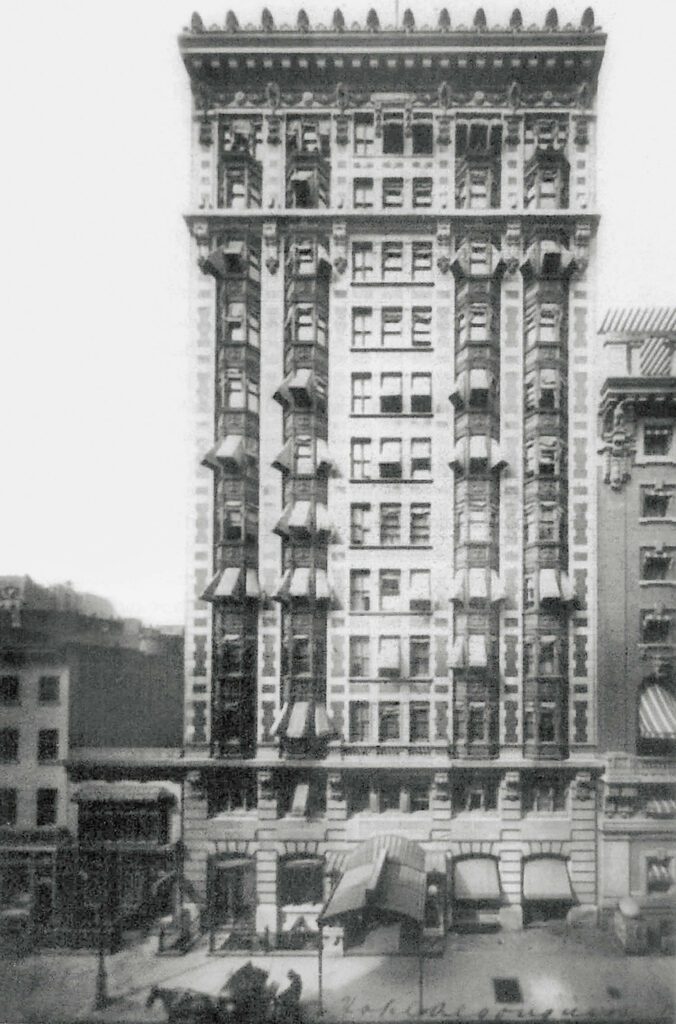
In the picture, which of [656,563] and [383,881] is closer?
[383,881]

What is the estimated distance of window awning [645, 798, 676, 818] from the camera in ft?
42.4

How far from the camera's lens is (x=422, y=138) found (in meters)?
13.4

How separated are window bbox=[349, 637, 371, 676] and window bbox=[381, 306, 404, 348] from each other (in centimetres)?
563

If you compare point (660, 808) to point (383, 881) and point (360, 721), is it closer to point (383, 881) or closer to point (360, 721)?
point (383, 881)

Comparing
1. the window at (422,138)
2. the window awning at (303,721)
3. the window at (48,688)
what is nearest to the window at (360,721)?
the window awning at (303,721)

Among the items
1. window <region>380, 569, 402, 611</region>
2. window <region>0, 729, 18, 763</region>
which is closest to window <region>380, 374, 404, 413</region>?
window <region>380, 569, 402, 611</region>

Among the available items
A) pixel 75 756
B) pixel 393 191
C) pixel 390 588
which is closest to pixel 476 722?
pixel 390 588

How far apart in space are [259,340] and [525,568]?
663 cm

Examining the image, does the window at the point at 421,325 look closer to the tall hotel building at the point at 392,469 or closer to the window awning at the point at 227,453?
the tall hotel building at the point at 392,469

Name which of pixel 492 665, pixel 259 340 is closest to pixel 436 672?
pixel 492 665

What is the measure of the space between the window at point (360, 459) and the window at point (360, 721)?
4.17m

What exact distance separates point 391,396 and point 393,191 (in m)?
3.98

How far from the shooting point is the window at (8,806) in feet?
44.6

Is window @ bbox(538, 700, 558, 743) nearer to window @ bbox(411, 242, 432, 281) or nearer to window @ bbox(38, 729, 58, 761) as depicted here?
window @ bbox(411, 242, 432, 281)
